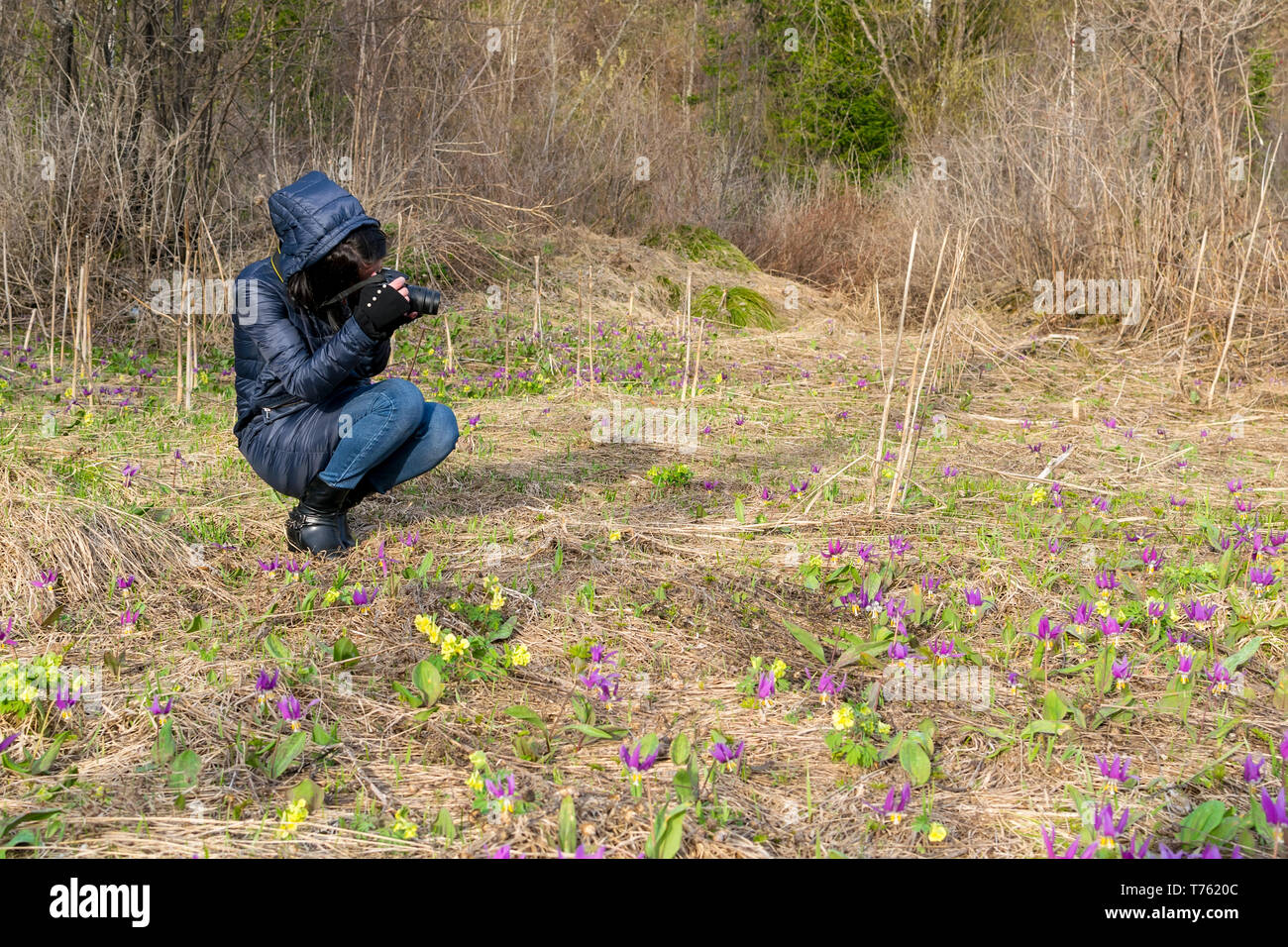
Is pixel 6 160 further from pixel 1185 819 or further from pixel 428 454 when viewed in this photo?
pixel 1185 819

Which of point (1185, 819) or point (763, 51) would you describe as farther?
point (763, 51)

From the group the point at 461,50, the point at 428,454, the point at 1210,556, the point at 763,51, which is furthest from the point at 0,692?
the point at 763,51

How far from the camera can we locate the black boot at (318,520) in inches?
133

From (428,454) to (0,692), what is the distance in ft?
5.03

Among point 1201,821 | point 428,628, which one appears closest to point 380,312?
point 428,628

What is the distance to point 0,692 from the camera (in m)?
2.30

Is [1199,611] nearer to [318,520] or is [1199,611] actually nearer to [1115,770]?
[1115,770]

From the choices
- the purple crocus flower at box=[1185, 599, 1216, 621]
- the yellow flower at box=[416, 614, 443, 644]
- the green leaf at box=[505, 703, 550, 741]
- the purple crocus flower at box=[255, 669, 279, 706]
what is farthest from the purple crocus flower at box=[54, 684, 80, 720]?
the purple crocus flower at box=[1185, 599, 1216, 621]

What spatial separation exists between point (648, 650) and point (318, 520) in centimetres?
123

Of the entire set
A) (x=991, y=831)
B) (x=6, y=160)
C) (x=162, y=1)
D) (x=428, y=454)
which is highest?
(x=162, y=1)

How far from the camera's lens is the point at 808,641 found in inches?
112

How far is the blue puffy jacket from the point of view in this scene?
3107mm

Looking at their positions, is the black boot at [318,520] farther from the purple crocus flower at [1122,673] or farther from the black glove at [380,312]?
the purple crocus flower at [1122,673]

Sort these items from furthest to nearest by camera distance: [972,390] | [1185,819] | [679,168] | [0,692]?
[679,168], [972,390], [0,692], [1185,819]
